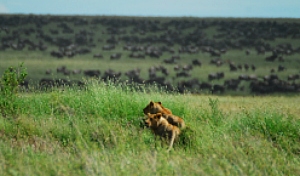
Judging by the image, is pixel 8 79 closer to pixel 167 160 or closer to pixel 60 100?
pixel 60 100

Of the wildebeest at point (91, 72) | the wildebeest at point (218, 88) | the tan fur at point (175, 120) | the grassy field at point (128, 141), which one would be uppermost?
the tan fur at point (175, 120)

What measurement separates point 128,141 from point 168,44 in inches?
1029

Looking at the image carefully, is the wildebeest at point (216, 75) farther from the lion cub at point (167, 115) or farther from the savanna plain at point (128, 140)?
the lion cub at point (167, 115)

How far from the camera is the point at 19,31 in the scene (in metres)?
38.7

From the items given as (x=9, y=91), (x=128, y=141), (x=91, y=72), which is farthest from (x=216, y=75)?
(x=128, y=141)

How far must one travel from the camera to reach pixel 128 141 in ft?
31.8

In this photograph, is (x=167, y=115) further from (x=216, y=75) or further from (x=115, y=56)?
(x=115, y=56)

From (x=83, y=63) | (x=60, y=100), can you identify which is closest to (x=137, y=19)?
(x=83, y=63)

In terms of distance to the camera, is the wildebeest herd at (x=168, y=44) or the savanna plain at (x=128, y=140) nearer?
the savanna plain at (x=128, y=140)

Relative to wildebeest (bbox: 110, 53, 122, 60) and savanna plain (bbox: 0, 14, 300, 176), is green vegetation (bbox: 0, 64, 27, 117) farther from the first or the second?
wildebeest (bbox: 110, 53, 122, 60)

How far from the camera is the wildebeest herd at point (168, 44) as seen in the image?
25972mm

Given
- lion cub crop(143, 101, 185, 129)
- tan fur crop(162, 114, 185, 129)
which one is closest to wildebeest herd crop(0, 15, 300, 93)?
lion cub crop(143, 101, 185, 129)

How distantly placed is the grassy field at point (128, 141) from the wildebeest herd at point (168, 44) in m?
11.6

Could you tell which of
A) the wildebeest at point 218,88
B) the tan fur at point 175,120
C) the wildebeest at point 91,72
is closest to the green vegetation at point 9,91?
the tan fur at point 175,120
